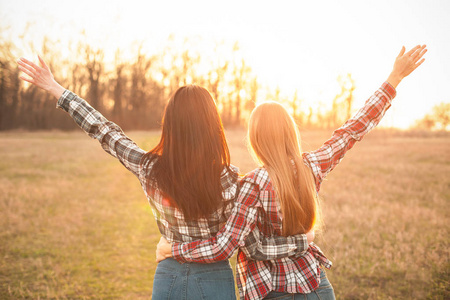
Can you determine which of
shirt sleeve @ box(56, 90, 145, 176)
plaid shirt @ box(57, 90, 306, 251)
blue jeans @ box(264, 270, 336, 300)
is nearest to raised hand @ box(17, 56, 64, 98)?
shirt sleeve @ box(56, 90, 145, 176)

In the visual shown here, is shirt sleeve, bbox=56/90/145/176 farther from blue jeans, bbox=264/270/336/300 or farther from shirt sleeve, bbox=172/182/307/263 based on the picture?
blue jeans, bbox=264/270/336/300

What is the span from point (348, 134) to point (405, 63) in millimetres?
765

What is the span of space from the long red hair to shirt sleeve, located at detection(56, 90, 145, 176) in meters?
0.21

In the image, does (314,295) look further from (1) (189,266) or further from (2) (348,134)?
(2) (348,134)

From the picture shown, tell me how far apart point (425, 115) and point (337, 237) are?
221 feet

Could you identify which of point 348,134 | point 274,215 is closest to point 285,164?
point 274,215

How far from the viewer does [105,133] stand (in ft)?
7.68

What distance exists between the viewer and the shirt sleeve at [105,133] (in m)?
2.26

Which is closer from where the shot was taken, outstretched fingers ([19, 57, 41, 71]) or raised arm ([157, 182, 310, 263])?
raised arm ([157, 182, 310, 263])

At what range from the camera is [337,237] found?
6805 mm

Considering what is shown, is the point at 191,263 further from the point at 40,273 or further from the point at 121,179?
the point at 121,179

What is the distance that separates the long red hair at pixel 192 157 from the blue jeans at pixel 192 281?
12.5 inches

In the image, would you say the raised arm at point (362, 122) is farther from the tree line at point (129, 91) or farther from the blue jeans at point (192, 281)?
the tree line at point (129, 91)

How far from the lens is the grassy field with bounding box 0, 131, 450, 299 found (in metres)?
4.98
